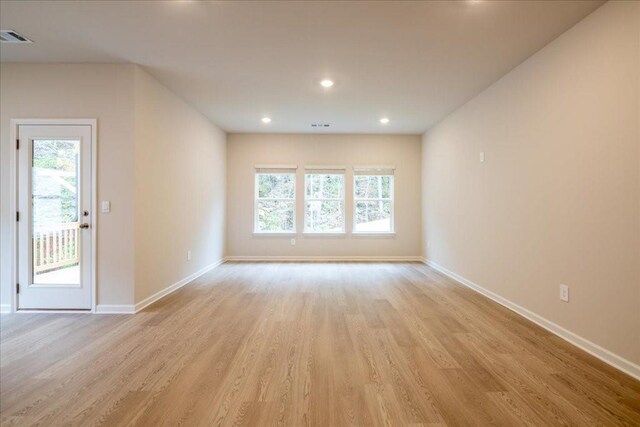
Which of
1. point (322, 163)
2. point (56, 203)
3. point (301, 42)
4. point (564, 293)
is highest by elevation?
point (301, 42)

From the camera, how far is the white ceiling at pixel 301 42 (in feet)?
8.18

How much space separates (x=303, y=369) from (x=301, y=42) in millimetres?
2852

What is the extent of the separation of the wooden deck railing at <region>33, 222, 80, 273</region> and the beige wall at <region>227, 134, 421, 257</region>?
3.43 metres

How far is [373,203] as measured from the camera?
689 cm

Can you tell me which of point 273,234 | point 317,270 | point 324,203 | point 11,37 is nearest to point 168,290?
point 317,270

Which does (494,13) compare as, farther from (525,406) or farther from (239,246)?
(239,246)

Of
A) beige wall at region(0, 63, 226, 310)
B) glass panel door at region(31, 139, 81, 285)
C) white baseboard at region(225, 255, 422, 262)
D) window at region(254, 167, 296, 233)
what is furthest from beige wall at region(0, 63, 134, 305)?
window at region(254, 167, 296, 233)

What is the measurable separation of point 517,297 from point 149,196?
436 cm

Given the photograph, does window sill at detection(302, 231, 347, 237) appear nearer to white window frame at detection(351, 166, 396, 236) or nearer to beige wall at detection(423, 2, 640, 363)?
white window frame at detection(351, 166, 396, 236)

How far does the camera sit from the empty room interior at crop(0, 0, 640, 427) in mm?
1970

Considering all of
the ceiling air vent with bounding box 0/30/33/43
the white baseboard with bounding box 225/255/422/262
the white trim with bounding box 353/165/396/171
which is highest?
the ceiling air vent with bounding box 0/30/33/43

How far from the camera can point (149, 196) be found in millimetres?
3711

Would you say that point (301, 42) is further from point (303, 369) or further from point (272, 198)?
point (272, 198)

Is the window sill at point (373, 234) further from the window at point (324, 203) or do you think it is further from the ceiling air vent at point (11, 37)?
the ceiling air vent at point (11, 37)
